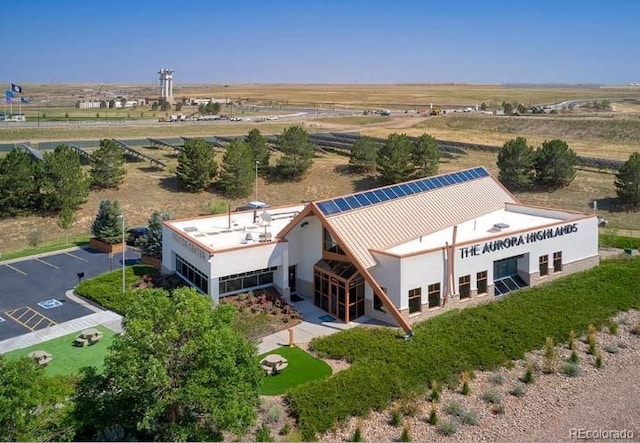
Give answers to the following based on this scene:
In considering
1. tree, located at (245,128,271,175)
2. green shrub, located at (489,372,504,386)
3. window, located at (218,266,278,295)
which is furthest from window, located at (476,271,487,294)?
tree, located at (245,128,271,175)

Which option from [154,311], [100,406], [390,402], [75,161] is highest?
[75,161]

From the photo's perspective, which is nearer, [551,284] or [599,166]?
[551,284]

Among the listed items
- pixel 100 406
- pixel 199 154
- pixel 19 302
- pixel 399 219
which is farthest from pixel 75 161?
pixel 100 406

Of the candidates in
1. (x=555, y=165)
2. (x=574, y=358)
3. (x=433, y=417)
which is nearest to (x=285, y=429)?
(x=433, y=417)

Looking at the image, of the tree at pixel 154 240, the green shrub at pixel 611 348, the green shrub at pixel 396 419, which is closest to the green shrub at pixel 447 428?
the green shrub at pixel 396 419

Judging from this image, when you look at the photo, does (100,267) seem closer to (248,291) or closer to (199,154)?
(248,291)

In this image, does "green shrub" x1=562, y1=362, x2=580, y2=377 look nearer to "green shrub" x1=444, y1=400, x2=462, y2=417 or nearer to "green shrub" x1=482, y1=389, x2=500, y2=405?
"green shrub" x1=482, y1=389, x2=500, y2=405

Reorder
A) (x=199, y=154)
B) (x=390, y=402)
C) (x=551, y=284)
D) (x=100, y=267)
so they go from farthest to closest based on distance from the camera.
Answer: (x=199, y=154)
(x=100, y=267)
(x=551, y=284)
(x=390, y=402)
